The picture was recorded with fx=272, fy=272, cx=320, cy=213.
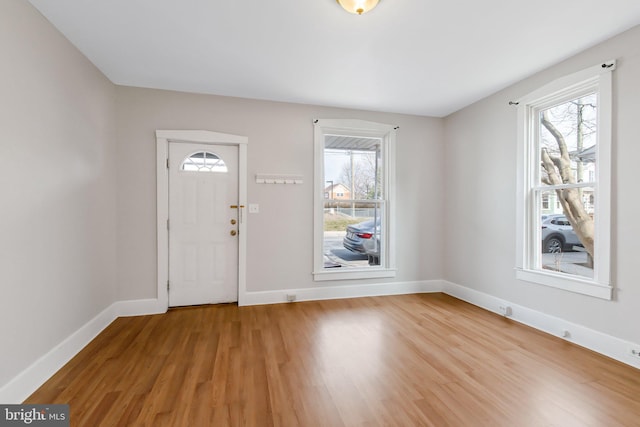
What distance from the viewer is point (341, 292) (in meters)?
3.81

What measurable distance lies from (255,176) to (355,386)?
8.43 ft

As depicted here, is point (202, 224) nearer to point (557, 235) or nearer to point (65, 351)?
point (65, 351)

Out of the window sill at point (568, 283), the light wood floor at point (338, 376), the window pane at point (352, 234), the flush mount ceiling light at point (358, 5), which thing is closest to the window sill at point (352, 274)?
the window pane at point (352, 234)

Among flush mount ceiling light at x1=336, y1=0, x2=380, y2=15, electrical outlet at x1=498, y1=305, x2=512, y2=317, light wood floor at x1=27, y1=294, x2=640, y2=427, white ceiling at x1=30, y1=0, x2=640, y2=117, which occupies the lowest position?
light wood floor at x1=27, y1=294, x2=640, y2=427

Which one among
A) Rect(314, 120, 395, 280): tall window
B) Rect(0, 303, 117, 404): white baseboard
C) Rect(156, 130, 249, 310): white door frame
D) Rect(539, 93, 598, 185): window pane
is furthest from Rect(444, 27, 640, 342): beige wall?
Rect(0, 303, 117, 404): white baseboard

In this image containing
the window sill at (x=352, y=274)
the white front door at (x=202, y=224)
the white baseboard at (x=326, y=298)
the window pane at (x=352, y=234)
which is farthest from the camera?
the window pane at (x=352, y=234)

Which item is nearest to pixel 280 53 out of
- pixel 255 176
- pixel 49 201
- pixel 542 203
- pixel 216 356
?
pixel 255 176

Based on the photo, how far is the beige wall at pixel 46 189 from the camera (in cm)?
165

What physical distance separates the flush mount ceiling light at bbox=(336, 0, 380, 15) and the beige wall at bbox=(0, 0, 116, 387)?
82.3 inches

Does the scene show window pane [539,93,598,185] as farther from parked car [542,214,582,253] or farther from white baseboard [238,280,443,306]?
white baseboard [238,280,443,306]

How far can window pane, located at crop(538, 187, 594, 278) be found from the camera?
252 centimetres

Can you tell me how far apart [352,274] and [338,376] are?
1923 millimetres

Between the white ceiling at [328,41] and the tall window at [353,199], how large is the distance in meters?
0.78

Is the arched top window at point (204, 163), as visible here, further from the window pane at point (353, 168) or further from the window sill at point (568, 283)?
the window sill at point (568, 283)
